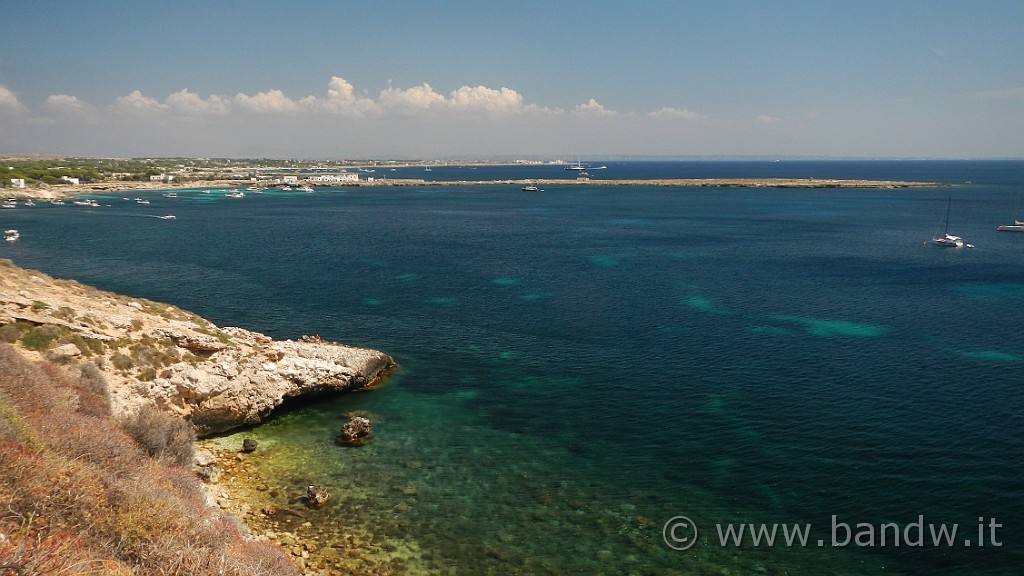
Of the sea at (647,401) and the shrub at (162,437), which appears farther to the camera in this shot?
the shrub at (162,437)

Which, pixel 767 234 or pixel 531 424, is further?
pixel 767 234

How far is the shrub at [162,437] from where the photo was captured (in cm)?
2500

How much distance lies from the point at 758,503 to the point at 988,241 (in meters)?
105

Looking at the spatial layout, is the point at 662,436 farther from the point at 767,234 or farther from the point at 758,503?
the point at 767,234

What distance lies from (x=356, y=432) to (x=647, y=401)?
59.5 feet

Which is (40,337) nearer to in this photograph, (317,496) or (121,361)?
(121,361)

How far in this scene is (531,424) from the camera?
34906mm

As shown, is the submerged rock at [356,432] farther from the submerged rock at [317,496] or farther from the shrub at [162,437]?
the shrub at [162,437]

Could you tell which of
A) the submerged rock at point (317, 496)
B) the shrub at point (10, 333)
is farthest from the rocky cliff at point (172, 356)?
the submerged rock at point (317, 496)

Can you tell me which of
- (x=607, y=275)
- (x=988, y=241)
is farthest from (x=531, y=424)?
(x=988, y=241)

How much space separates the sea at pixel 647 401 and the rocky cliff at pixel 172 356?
5.62 ft

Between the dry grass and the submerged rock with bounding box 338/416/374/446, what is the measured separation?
11772 mm

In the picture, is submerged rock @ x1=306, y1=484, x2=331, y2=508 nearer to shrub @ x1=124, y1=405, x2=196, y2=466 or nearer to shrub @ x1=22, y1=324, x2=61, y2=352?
shrub @ x1=124, y1=405, x2=196, y2=466

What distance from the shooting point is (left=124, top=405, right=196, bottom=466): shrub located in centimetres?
2500
